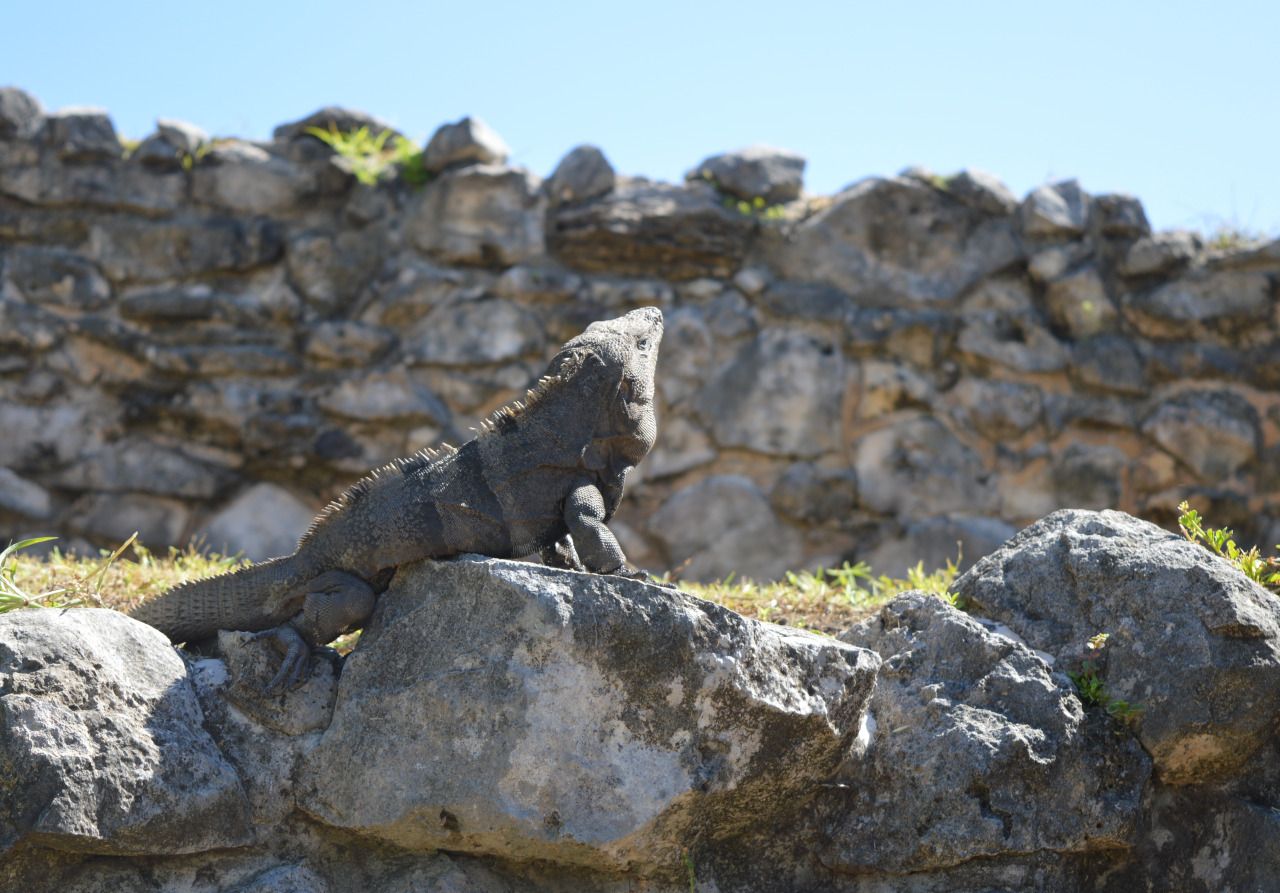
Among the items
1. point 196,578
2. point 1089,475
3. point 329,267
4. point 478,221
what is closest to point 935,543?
point 1089,475

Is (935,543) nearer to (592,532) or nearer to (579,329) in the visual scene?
(579,329)

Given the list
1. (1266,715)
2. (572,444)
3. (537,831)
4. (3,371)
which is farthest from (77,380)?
(1266,715)

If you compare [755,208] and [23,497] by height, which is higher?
[755,208]

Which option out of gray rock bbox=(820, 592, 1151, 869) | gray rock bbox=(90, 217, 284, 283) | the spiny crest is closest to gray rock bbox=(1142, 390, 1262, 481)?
gray rock bbox=(820, 592, 1151, 869)

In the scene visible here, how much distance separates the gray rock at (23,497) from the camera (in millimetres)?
7004

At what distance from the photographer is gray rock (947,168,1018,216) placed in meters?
7.54

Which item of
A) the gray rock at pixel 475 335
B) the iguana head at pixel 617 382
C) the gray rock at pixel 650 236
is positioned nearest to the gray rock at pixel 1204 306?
the gray rock at pixel 650 236

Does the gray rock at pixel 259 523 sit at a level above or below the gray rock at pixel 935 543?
above

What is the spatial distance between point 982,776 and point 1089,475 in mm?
4245

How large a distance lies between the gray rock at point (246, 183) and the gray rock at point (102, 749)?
14.9 feet

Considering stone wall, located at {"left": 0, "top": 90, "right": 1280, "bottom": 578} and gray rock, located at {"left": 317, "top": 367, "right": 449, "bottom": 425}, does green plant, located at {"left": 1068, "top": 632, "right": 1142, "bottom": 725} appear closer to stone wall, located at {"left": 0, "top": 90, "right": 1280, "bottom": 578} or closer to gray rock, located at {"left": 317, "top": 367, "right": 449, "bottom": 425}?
stone wall, located at {"left": 0, "top": 90, "right": 1280, "bottom": 578}

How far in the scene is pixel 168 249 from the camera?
23.6 feet

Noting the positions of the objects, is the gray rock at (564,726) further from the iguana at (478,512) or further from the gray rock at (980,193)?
the gray rock at (980,193)

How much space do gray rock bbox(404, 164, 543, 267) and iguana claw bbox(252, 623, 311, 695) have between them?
416cm
